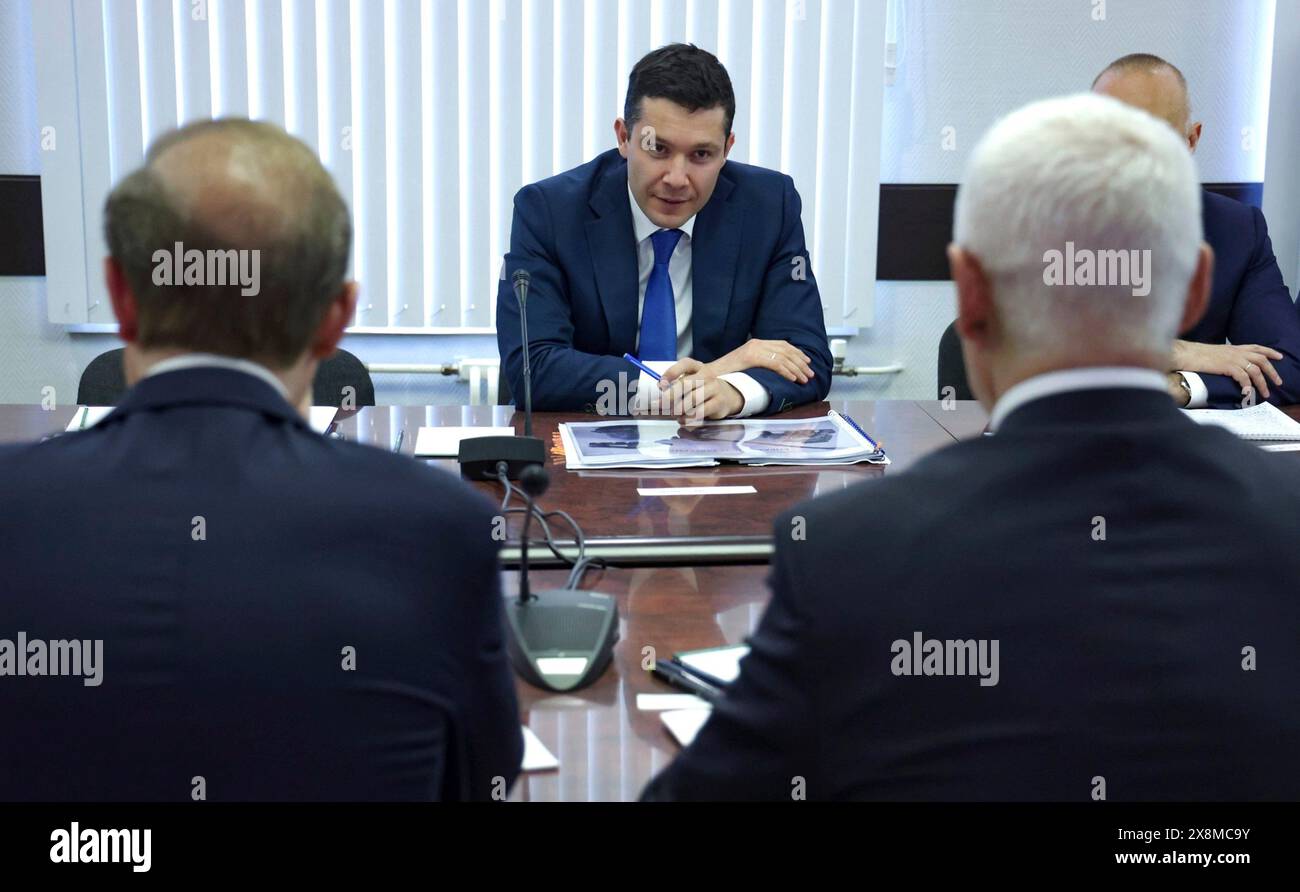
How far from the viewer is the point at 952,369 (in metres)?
3.03

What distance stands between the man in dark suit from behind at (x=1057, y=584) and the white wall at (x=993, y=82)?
289 cm

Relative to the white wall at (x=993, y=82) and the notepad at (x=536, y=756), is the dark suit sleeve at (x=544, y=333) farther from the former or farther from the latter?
the notepad at (x=536, y=756)

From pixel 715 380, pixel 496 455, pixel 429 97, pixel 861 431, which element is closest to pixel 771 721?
pixel 496 455

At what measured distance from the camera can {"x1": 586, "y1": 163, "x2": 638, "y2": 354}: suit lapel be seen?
2863mm

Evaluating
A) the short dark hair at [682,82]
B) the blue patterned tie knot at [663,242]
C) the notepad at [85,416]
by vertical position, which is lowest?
the notepad at [85,416]

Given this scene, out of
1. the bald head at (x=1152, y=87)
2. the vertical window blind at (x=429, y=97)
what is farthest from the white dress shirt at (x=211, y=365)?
the vertical window blind at (x=429, y=97)

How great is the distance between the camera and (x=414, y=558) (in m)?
1.03

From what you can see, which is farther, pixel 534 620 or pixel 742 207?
pixel 742 207

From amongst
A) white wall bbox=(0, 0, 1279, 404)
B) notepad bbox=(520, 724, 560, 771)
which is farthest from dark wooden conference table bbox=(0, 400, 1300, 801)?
white wall bbox=(0, 0, 1279, 404)

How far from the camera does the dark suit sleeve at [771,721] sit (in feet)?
3.16

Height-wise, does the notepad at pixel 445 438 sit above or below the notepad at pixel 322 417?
below
